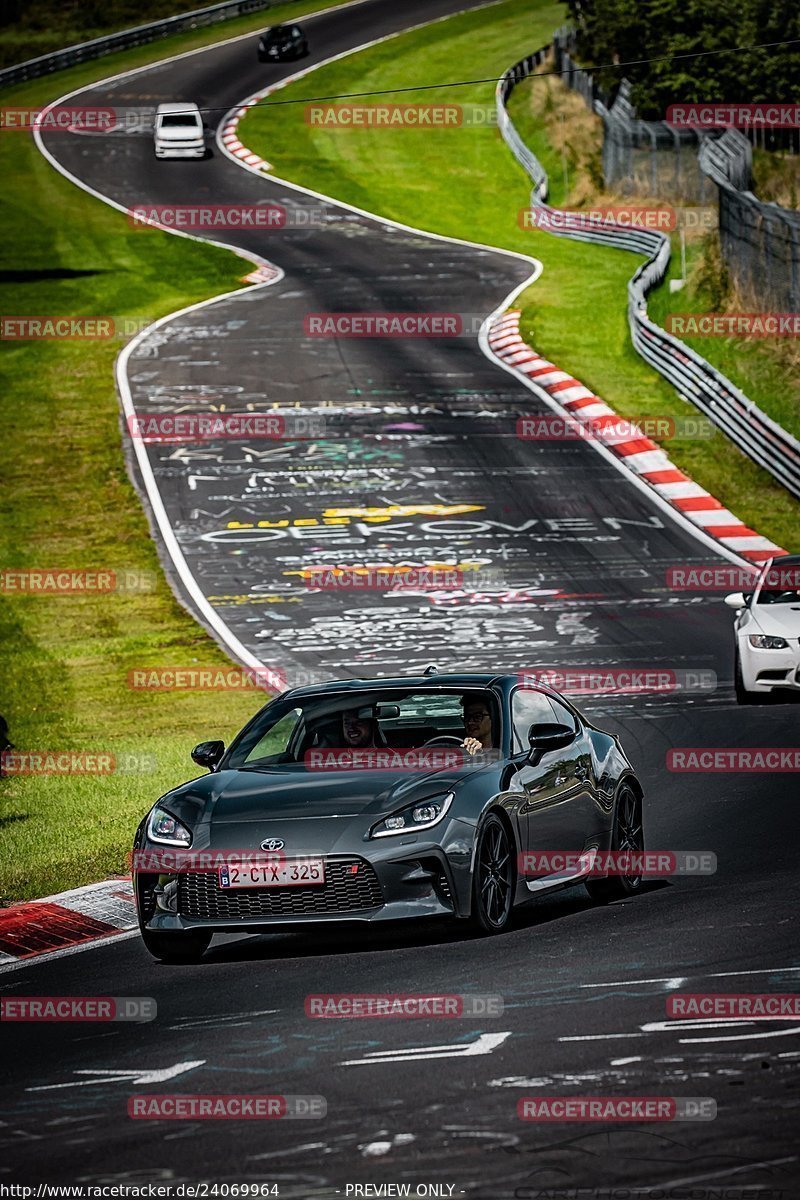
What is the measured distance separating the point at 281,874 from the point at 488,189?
5371cm

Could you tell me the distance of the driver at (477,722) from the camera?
10844 millimetres

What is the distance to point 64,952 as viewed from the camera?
10.6 m

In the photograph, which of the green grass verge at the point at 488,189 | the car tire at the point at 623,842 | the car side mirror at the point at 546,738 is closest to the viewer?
the car side mirror at the point at 546,738

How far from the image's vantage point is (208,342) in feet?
141

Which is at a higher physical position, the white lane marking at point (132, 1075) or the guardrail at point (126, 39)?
the white lane marking at point (132, 1075)

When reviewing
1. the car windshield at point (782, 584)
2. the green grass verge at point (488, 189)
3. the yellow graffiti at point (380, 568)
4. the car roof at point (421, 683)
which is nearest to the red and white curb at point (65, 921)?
the car roof at point (421, 683)

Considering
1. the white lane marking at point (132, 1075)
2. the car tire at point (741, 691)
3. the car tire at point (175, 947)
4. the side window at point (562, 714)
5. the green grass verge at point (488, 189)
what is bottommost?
the green grass verge at point (488, 189)

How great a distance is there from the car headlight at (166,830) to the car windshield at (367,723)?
0.75 metres

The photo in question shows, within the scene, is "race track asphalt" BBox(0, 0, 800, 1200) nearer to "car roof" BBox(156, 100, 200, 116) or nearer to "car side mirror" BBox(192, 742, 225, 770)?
"car side mirror" BBox(192, 742, 225, 770)

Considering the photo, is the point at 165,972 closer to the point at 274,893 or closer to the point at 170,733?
the point at 274,893

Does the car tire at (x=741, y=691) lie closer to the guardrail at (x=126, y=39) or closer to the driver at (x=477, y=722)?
the driver at (x=477, y=722)

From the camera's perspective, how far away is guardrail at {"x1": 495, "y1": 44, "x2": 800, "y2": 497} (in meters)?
31.4

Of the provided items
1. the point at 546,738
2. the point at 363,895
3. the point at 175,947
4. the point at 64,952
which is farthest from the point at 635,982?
the point at 64,952

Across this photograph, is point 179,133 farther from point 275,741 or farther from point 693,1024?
point 693,1024
